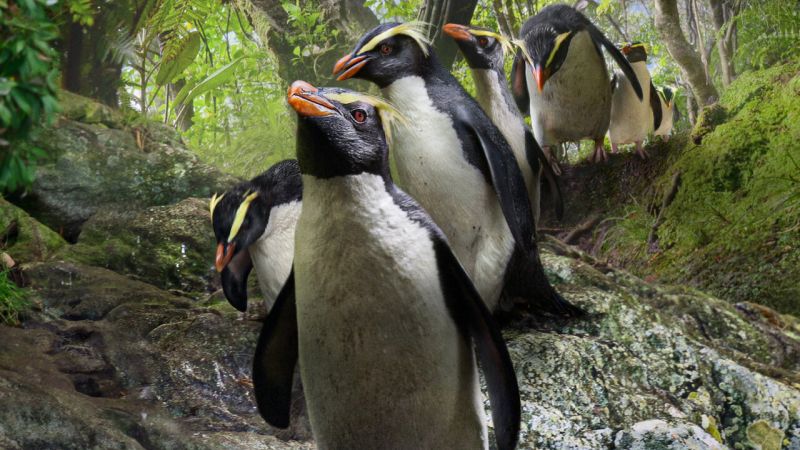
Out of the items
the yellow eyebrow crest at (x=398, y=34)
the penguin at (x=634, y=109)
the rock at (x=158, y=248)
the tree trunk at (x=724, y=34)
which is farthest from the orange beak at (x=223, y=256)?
the tree trunk at (x=724, y=34)

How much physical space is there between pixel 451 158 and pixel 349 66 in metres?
0.33

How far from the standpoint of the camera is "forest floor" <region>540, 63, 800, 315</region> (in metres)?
3.38

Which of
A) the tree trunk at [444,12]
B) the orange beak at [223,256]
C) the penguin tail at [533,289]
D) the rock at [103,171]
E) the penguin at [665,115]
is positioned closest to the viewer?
the penguin tail at [533,289]

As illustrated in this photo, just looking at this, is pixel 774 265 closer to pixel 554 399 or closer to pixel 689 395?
pixel 689 395

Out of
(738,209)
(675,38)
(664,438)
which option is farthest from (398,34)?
(675,38)

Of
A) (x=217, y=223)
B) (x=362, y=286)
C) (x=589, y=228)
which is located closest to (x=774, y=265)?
(x=589, y=228)

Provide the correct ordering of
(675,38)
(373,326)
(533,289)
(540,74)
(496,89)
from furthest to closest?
(675,38), (540,74), (496,89), (533,289), (373,326)

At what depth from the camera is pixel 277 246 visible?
2.54m

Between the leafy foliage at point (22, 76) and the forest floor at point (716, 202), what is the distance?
8.48 feet

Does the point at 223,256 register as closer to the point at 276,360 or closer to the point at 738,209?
the point at 276,360

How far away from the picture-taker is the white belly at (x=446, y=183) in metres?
2.18

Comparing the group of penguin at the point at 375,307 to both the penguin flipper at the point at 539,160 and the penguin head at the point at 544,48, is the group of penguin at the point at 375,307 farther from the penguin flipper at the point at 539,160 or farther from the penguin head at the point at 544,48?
the penguin head at the point at 544,48

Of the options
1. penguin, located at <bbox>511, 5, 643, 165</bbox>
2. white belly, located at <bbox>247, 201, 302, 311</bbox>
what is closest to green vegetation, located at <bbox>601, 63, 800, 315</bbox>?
penguin, located at <bbox>511, 5, 643, 165</bbox>

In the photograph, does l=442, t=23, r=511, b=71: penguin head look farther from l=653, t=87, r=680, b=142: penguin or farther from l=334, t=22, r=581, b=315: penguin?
l=653, t=87, r=680, b=142: penguin
